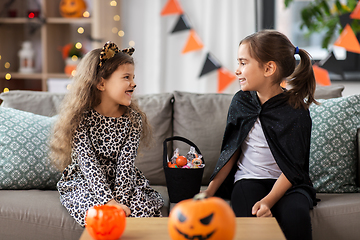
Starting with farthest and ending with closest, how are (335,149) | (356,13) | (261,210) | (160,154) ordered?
(356,13) < (160,154) < (335,149) < (261,210)

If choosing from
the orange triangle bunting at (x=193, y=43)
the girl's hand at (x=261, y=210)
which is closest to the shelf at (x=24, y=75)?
the orange triangle bunting at (x=193, y=43)

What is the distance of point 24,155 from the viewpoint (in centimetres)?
168

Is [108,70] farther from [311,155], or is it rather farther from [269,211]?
[311,155]

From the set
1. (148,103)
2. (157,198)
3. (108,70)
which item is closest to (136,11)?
(148,103)

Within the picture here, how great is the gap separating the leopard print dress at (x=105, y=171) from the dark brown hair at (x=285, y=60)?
595 millimetres

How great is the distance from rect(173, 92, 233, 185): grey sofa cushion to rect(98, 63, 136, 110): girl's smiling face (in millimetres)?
452

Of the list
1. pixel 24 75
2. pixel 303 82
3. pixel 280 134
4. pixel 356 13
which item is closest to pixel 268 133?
pixel 280 134

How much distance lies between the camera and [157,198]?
1.55 m

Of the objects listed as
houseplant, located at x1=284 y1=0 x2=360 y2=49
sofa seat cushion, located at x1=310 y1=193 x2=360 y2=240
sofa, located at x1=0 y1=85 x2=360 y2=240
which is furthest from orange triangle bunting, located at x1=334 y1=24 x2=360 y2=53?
sofa seat cushion, located at x1=310 y1=193 x2=360 y2=240

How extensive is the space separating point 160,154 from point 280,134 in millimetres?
641

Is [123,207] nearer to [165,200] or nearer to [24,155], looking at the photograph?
[165,200]

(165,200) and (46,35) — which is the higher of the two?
(46,35)

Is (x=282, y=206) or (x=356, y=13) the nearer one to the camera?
(x=282, y=206)

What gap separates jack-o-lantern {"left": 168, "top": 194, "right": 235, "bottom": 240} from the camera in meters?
0.88
